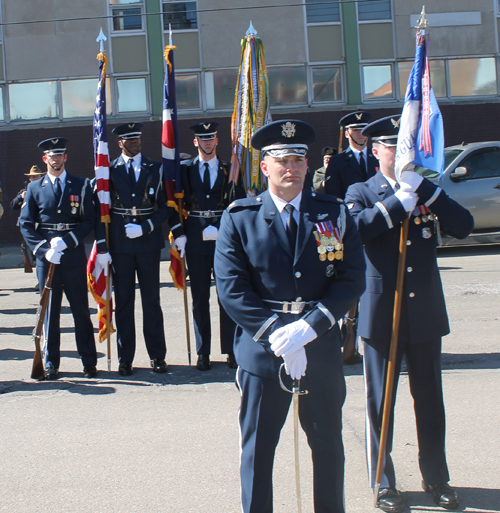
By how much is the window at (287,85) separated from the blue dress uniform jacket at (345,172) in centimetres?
1232

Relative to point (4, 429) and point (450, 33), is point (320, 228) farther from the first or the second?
point (450, 33)

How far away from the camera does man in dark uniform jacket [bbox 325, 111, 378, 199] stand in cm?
666

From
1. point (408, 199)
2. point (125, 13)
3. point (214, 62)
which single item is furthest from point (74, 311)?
point (125, 13)

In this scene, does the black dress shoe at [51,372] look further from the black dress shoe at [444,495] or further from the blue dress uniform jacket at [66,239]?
the black dress shoe at [444,495]

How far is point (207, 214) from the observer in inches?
255

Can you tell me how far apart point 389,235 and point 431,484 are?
4.39 feet

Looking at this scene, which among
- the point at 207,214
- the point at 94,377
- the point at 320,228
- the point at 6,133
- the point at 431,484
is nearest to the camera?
the point at 320,228

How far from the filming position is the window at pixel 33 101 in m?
18.5

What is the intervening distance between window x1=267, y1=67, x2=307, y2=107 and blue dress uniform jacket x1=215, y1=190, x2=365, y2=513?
16.0m

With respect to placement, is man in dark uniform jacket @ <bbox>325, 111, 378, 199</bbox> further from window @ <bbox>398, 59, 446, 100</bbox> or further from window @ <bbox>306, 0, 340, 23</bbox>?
window @ <bbox>398, 59, 446, 100</bbox>

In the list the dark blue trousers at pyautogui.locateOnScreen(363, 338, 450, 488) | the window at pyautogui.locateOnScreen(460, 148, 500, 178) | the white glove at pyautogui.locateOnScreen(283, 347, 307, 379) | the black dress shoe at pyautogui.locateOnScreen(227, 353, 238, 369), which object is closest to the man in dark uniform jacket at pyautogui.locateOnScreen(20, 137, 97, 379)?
the black dress shoe at pyautogui.locateOnScreen(227, 353, 238, 369)

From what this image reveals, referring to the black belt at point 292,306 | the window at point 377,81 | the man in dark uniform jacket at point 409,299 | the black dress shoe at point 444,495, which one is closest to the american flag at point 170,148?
the man in dark uniform jacket at point 409,299

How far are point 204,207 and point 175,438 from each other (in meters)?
2.58

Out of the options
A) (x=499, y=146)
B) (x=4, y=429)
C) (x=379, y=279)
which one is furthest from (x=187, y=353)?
(x=499, y=146)
